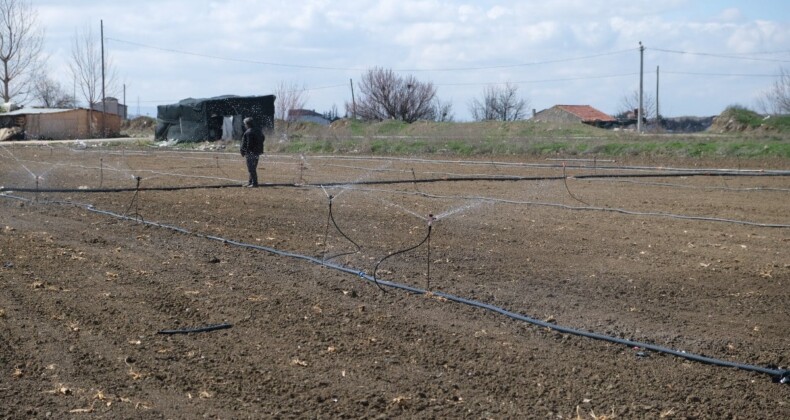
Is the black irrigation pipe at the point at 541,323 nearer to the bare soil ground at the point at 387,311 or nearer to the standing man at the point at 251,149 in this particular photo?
the bare soil ground at the point at 387,311

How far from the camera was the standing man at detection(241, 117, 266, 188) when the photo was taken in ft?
58.1

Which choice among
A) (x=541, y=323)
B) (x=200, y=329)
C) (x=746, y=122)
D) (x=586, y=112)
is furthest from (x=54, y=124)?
(x=541, y=323)

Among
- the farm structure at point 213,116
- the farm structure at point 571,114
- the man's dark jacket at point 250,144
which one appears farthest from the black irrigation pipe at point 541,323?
the farm structure at point 571,114

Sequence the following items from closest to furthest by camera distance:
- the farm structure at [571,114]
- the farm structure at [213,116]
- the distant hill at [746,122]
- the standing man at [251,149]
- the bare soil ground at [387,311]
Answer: the bare soil ground at [387,311] < the standing man at [251,149] < the distant hill at [746,122] < the farm structure at [213,116] < the farm structure at [571,114]

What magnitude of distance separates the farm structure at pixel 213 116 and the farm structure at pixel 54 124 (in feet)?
23.2

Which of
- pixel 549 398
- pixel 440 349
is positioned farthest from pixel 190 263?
pixel 549 398

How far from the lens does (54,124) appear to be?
49062 mm

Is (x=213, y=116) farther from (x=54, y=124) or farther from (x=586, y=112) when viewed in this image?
(x=586, y=112)

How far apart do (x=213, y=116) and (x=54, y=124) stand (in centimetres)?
1235

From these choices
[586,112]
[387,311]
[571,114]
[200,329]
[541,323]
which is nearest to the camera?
[200,329]

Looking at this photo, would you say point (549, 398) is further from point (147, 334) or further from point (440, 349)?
point (147, 334)

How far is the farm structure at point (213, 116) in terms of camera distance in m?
42.5

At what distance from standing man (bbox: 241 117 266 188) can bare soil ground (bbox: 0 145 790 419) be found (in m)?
3.33

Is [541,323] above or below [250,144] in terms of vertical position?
below
